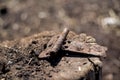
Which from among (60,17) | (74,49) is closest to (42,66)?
(74,49)

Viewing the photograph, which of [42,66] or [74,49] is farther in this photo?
[74,49]

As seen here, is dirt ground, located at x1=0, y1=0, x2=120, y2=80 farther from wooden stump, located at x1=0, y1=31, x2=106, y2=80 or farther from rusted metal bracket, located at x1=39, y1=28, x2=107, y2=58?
wooden stump, located at x1=0, y1=31, x2=106, y2=80

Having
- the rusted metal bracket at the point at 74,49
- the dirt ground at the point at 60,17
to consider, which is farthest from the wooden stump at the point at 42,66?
the dirt ground at the point at 60,17

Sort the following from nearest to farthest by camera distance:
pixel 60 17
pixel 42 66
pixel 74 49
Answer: pixel 42 66
pixel 74 49
pixel 60 17

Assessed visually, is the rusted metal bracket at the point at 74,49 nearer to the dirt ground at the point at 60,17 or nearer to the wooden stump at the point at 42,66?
the wooden stump at the point at 42,66

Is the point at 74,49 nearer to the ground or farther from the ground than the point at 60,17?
nearer to the ground

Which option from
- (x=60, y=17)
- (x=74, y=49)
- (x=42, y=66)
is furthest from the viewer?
(x=60, y=17)

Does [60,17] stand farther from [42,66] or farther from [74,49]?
[42,66]

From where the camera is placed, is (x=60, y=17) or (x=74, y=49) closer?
(x=74, y=49)

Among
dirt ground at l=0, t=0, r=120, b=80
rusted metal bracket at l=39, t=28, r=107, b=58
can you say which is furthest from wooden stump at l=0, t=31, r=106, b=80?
dirt ground at l=0, t=0, r=120, b=80
